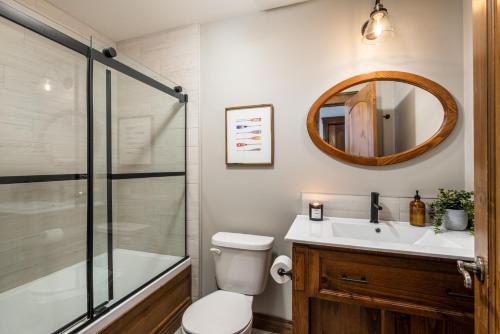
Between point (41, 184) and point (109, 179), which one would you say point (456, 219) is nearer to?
point (109, 179)

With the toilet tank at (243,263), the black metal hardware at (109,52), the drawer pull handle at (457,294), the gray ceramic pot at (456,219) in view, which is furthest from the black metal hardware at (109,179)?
the gray ceramic pot at (456,219)

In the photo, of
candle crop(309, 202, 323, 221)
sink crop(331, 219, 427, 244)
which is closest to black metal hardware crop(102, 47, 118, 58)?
candle crop(309, 202, 323, 221)

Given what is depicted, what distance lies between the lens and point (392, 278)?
1065 mm

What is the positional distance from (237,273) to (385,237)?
941 mm

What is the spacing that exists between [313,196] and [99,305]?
1392 mm

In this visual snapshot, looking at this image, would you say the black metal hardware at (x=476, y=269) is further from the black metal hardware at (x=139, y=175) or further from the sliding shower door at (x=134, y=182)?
the black metal hardware at (x=139, y=175)

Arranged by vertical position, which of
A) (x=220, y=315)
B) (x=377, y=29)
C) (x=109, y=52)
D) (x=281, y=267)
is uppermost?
(x=377, y=29)

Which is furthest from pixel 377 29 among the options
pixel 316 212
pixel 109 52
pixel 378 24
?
pixel 109 52

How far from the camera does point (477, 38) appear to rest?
0.66 meters

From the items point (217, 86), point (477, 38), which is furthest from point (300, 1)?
point (477, 38)

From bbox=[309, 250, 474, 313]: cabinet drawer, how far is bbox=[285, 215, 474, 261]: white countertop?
0.14 ft

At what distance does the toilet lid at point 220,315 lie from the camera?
122 centimetres

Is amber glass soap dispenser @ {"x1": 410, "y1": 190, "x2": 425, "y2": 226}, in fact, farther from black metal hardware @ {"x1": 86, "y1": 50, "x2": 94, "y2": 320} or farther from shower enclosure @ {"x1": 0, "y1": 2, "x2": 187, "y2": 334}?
black metal hardware @ {"x1": 86, "y1": 50, "x2": 94, "y2": 320}

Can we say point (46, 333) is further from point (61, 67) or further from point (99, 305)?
point (61, 67)
